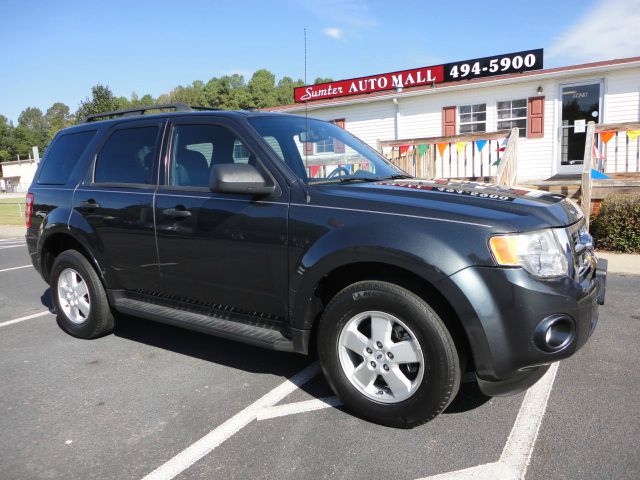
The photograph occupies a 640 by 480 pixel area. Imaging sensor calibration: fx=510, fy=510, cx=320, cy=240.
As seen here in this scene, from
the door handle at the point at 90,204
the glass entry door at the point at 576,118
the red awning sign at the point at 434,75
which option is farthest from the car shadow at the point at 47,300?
the glass entry door at the point at 576,118

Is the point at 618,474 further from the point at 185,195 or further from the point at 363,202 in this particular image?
the point at 185,195

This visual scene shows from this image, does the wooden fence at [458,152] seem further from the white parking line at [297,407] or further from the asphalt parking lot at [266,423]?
the white parking line at [297,407]

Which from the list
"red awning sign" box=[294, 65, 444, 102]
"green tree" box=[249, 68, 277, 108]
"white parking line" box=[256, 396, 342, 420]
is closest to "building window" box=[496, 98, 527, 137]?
"red awning sign" box=[294, 65, 444, 102]

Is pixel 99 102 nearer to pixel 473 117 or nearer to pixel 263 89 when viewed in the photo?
pixel 473 117

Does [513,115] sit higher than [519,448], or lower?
higher

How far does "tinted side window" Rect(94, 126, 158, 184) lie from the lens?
3.99 metres

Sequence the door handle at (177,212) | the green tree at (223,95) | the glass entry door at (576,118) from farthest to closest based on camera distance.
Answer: the green tree at (223,95) < the glass entry door at (576,118) < the door handle at (177,212)

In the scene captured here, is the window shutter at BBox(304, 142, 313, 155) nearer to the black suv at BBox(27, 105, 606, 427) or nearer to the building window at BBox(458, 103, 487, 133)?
the black suv at BBox(27, 105, 606, 427)

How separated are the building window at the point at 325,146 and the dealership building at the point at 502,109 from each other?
6646 mm

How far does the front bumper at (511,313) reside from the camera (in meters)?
2.50

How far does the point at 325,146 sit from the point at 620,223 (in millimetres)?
6254

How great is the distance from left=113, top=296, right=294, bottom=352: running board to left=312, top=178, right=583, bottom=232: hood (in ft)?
3.27

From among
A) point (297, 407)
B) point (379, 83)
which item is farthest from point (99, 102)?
point (297, 407)

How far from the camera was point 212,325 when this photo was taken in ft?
11.6
